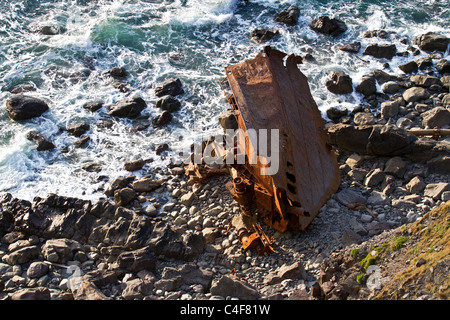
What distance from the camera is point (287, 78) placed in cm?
1081

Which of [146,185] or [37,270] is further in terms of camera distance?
[146,185]

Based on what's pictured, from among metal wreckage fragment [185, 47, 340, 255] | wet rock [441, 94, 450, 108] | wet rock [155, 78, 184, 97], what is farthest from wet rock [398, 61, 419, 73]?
wet rock [155, 78, 184, 97]

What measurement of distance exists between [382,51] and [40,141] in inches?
484

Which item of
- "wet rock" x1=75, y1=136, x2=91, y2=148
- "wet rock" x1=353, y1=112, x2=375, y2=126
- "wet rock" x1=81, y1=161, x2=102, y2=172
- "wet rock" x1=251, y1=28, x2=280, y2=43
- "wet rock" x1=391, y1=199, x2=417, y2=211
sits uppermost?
"wet rock" x1=251, y1=28, x2=280, y2=43

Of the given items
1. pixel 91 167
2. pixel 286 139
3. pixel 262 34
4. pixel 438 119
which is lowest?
pixel 91 167

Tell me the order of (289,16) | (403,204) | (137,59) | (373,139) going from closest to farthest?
(403,204) → (373,139) → (137,59) → (289,16)

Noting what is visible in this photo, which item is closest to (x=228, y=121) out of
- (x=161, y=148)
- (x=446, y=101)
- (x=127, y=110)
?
(x=161, y=148)

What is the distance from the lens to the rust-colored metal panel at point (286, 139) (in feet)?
28.5

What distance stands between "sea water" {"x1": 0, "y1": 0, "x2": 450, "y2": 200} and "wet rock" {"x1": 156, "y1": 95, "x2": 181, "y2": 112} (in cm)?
30

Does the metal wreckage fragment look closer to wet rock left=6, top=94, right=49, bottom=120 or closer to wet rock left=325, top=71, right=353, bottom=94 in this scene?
wet rock left=325, top=71, right=353, bottom=94

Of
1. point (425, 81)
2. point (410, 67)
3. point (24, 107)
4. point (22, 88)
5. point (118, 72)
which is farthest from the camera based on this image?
point (118, 72)

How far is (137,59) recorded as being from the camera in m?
16.5

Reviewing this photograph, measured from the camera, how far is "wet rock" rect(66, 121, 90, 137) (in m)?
13.2

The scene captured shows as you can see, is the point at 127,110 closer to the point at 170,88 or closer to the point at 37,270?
the point at 170,88
